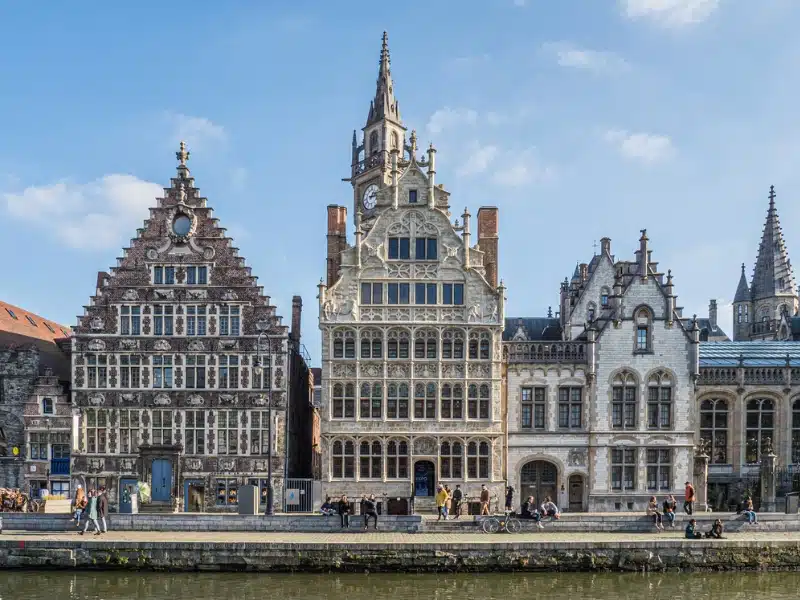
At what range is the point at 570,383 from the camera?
44688mm

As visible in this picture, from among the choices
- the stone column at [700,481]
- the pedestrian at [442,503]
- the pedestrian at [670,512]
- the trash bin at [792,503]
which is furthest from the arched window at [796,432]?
the pedestrian at [442,503]

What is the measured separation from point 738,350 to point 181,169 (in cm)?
3006

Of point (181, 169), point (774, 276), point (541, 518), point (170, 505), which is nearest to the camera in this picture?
point (541, 518)

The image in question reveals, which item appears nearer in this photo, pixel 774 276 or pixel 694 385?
pixel 694 385

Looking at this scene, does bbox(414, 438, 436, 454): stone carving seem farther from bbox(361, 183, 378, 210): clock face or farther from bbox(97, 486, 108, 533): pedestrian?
bbox(361, 183, 378, 210): clock face

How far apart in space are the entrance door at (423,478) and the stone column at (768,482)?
15083 millimetres

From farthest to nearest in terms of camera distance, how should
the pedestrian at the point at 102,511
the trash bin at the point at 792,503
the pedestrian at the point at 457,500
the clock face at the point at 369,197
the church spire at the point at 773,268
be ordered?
the church spire at the point at 773,268
the clock face at the point at 369,197
the trash bin at the point at 792,503
the pedestrian at the point at 457,500
the pedestrian at the point at 102,511

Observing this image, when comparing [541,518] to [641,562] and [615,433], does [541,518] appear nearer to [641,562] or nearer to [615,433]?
[641,562]

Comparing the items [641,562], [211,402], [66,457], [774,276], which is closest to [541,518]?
[641,562]

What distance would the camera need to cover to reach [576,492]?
146 feet

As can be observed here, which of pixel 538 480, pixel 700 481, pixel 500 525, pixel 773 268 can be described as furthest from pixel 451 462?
pixel 773 268

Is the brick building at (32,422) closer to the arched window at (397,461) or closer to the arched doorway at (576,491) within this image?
the arched window at (397,461)

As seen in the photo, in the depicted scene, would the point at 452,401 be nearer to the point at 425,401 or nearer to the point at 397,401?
the point at 425,401

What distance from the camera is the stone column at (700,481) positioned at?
43.7 m
